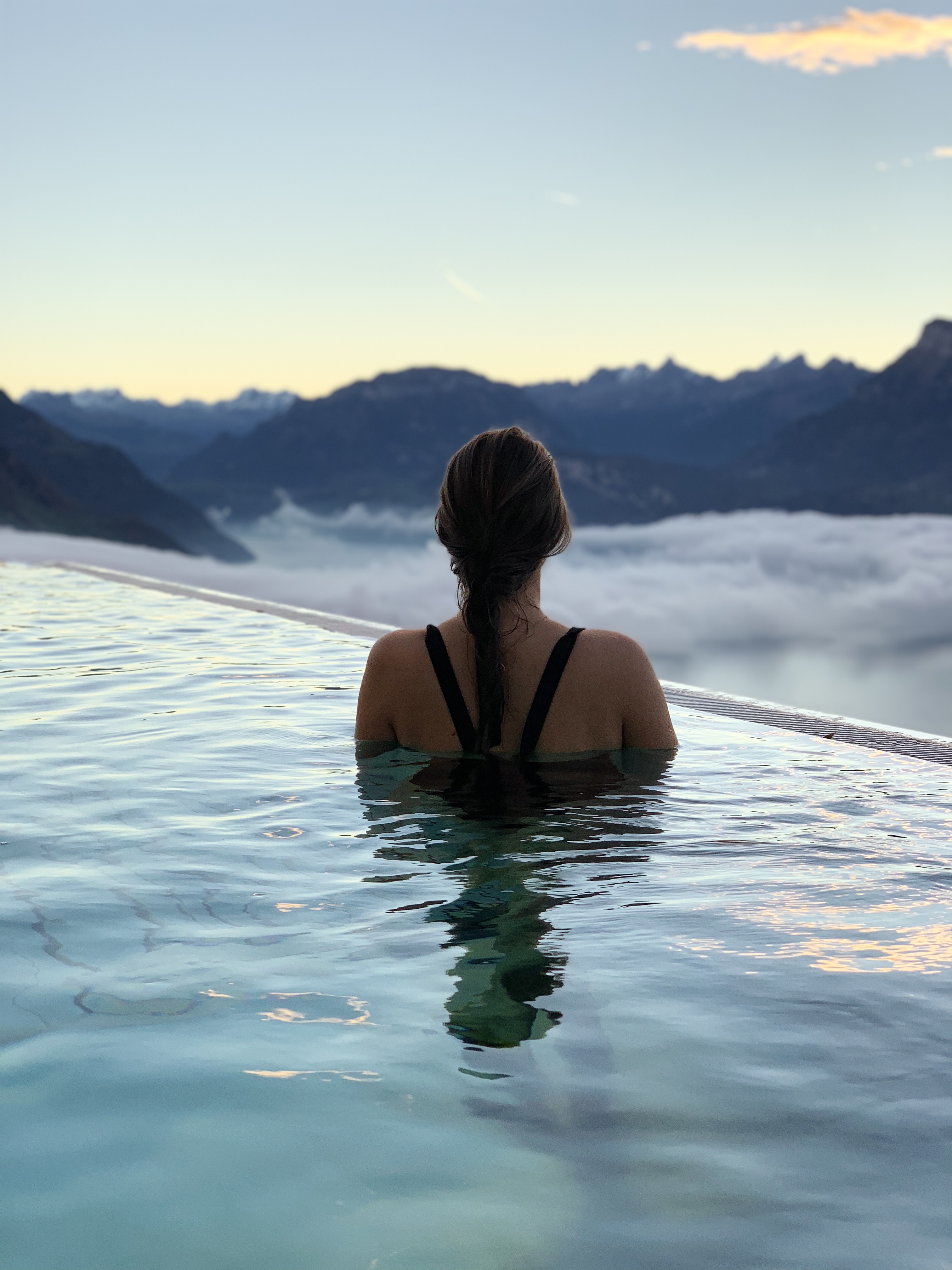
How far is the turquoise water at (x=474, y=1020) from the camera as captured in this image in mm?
1461

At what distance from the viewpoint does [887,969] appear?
222 centimetres

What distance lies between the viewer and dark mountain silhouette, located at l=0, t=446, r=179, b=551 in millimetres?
107062

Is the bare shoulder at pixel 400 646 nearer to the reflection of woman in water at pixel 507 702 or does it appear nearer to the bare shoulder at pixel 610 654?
the reflection of woman in water at pixel 507 702

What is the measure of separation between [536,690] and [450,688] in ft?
0.78

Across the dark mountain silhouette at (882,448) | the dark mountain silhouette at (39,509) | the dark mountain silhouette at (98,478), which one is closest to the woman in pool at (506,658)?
the dark mountain silhouette at (39,509)

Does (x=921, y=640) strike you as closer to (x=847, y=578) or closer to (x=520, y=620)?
(x=847, y=578)

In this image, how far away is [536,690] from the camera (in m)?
3.21

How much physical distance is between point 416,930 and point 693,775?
5.60 ft

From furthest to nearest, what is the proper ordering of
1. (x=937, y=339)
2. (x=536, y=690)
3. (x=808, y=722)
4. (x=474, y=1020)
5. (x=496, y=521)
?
(x=937, y=339)
(x=808, y=722)
(x=536, y=690)
(x=496, y=521)
(x=474, y=1020)

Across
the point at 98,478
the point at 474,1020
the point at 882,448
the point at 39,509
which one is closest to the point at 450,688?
the point at 474,1020

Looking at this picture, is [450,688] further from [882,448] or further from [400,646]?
[882,448]

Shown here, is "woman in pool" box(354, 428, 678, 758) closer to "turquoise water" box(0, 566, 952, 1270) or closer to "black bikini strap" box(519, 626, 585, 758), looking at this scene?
"black bikini strap" box(519, 626, 585, 758)

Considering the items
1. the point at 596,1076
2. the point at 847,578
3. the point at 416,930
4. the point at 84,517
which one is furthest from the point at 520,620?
the point at 847,578

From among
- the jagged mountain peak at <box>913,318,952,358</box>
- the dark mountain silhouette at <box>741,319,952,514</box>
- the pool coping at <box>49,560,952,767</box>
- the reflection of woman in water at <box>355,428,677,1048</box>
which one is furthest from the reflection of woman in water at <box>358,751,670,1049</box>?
the jagged mountain peak at <box>913,318,952,358</box>
